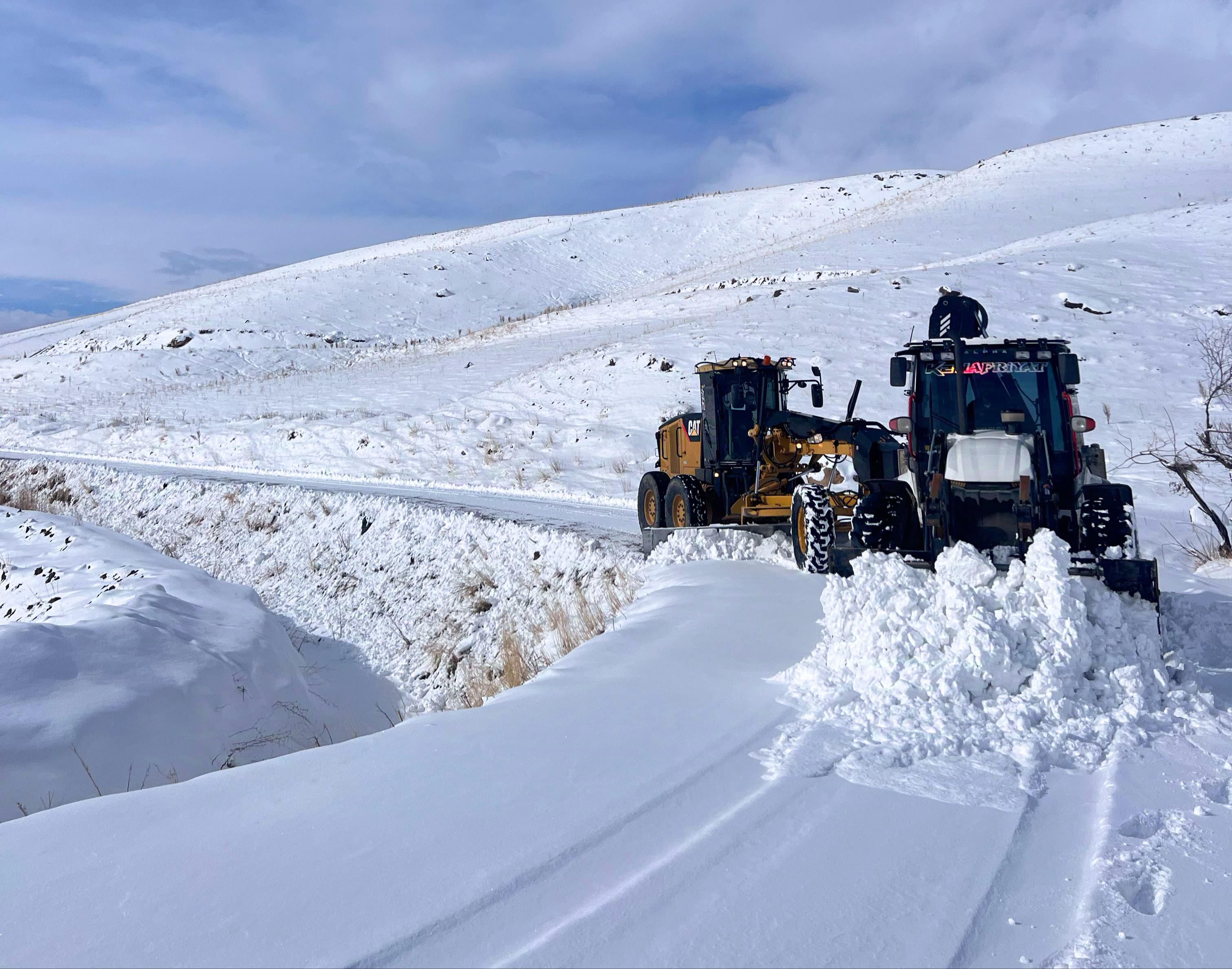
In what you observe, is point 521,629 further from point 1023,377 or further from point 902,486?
point 1023,377

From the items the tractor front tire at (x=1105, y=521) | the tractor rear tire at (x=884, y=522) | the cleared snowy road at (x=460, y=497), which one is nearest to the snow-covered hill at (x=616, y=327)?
the cleared snowy road at (x=460, y=497)

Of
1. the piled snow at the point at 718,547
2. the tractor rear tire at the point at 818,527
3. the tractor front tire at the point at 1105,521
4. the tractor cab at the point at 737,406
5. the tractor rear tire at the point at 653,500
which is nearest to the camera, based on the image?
the tractor front tire at the point at 1105,521

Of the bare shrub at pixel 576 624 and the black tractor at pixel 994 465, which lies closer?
the black tractor at pixel 994 465

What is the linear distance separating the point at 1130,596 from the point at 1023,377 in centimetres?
236

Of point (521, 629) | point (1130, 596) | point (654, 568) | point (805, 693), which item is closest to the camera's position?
point (805, 693)

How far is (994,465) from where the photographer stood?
6980 millimetres

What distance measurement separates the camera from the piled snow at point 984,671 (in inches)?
175

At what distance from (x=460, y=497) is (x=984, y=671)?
42.3ft

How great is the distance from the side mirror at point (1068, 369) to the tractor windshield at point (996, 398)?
6.1 inches

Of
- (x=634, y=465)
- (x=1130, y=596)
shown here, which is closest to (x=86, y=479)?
(x=634, y=465)

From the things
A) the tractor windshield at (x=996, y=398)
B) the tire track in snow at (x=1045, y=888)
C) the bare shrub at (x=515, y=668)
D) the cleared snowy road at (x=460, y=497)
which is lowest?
the bare shrub at (x=515, y=668)

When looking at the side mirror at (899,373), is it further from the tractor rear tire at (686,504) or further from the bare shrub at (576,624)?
the tractor rear tire at (686,504)

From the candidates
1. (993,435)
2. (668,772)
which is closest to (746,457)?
(993,435)

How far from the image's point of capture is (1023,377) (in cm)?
757
